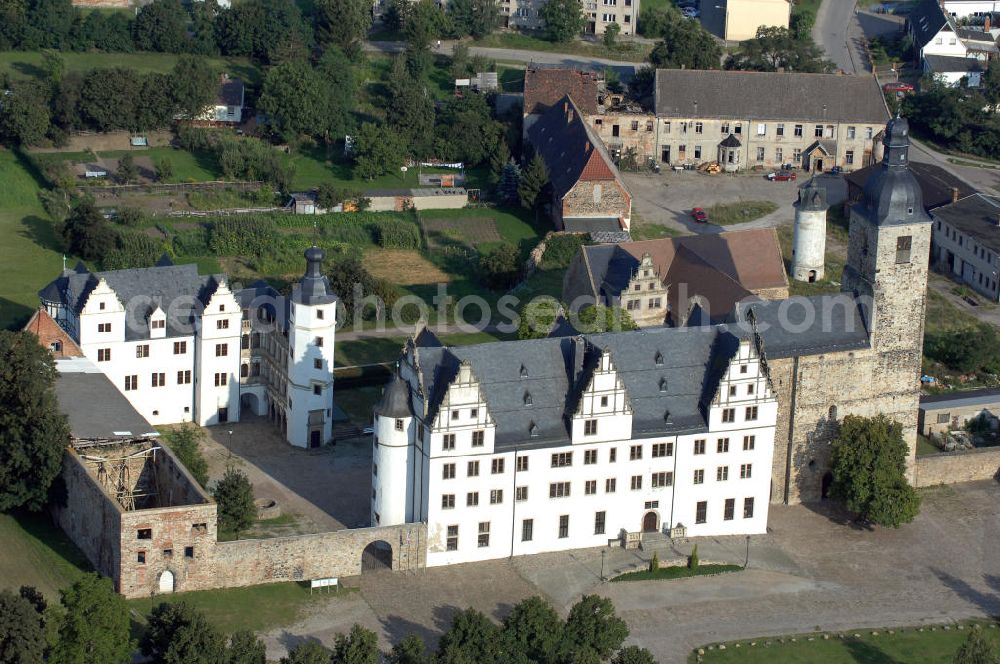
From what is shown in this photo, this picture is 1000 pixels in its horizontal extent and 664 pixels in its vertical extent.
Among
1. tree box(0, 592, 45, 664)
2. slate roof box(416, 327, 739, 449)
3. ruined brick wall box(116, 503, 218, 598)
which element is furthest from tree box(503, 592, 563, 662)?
tree box(0, 592, 45, 664)

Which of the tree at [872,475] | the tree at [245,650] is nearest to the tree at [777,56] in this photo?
the tree at [872,475]

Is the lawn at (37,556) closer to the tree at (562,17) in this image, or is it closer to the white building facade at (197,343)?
the white building facade at (197,343)

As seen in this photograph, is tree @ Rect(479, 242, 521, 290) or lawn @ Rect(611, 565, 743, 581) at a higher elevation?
tree @ Rect(479, 242, 521, 290)

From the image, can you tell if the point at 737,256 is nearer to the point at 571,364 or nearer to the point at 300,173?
the point at 571,364

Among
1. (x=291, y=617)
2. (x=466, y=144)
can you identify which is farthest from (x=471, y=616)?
(x=466, y=144)

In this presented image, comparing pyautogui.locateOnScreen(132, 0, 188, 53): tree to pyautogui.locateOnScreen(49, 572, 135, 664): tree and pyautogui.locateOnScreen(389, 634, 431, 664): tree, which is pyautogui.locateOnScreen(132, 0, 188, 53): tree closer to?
pyautogui.locateOnScreen(49, 572, 135, 664): tree

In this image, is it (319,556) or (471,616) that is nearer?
(471,616)
